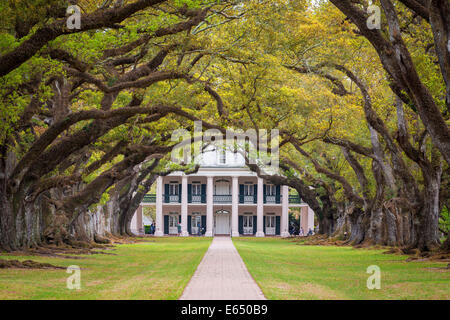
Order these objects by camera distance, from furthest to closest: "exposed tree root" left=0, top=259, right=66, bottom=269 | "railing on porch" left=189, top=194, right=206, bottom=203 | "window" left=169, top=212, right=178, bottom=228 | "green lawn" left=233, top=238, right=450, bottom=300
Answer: "window" left=169, top=212, right=178, bottom=228, "railing on porch" left=189, top=194, right=206, bottom=203, "exposed tree root" left=0, top=259, right=66, bottom=269, "green lawn" left=233, top=238, right=450, bottom=300

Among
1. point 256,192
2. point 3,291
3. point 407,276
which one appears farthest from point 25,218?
point 256,192

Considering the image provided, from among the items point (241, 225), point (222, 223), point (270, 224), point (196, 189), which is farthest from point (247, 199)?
point (196, 189)

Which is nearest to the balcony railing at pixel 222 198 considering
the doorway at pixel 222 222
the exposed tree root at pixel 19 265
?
the doorway at pixel 222 222

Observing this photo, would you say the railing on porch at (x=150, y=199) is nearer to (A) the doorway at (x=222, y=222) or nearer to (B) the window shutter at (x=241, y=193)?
(A) the doorway at (x=222, y=222)

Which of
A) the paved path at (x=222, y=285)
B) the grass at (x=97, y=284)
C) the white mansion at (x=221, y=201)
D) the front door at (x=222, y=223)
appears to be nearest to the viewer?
the paved path at (x=222, y=285)

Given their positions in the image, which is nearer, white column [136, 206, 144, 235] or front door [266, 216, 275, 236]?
front door [266, 216, 275, 236]

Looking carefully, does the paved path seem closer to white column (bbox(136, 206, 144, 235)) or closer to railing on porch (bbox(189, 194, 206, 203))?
railing on porch (bbox(189, 194, 206, 203))

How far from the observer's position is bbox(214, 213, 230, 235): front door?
64794 mm

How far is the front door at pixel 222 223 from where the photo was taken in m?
64.8

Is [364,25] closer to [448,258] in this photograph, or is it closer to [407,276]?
[407,276]

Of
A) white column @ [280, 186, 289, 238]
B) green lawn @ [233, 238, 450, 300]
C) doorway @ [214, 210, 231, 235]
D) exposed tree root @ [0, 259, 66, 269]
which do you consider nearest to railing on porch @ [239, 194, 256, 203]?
doorway @ [214, 210, 231, 235]

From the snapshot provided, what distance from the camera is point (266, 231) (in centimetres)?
6450

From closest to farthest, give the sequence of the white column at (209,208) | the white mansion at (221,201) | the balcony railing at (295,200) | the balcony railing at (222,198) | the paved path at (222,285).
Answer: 1. the paved path at (222,285)
2. the white column at (209,208)
3. the white mansion at (221,201)
4. the balcony railing at (222,198)
5. the balcony railing at (295,200)

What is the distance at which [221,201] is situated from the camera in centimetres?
6397
